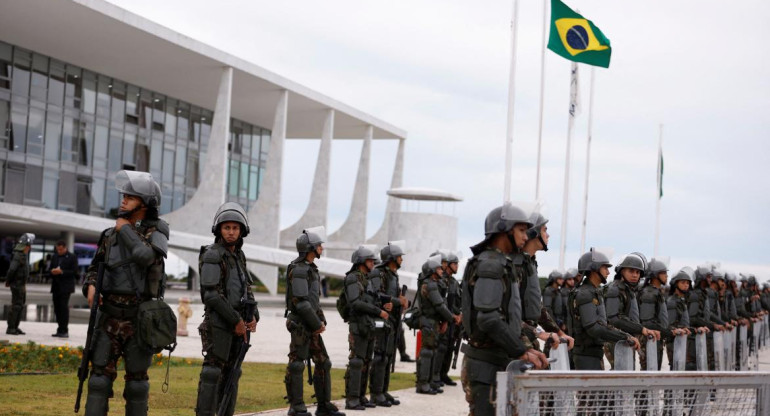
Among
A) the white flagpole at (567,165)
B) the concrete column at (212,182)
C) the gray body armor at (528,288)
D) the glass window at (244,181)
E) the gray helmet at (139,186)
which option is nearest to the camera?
the gray body armor at (528,288)

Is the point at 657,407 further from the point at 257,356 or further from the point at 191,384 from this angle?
the point at 257,356

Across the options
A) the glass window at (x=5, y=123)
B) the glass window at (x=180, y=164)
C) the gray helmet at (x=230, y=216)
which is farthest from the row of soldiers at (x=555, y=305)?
the glass window at (x=180, y=164)

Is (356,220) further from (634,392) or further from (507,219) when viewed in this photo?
(634,392)

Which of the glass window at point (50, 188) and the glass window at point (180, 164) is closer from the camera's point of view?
the glass window at point (50, 188)

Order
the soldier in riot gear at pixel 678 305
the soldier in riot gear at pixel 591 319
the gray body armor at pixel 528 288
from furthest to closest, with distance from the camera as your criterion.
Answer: the soldier in riot gear at pixel 678 305 < the soldier in riot gear at pixel 591 319 < the gray body armor at pixel 528 288

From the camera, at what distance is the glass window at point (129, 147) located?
49219mm

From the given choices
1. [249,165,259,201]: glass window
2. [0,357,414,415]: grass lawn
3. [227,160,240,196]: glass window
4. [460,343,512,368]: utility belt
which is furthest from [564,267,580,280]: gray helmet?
[249,165,259,201]: glass window

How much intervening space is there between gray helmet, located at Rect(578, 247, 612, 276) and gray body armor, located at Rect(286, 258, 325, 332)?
9.32 feet

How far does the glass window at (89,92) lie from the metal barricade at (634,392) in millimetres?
44299

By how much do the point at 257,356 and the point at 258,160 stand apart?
4561cm

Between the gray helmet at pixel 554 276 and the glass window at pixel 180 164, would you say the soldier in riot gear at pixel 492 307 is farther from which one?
the glass window at pixel 180 164

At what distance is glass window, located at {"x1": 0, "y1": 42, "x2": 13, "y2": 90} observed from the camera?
41.6 metres

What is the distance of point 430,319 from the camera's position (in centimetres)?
1305

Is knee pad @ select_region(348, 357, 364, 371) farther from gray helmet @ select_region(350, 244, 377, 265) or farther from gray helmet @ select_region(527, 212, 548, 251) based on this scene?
gray helmet @ select_region(527, 212, 548, 251)
